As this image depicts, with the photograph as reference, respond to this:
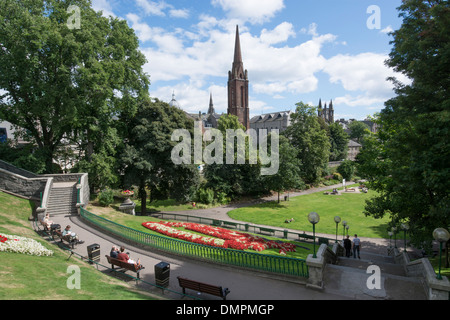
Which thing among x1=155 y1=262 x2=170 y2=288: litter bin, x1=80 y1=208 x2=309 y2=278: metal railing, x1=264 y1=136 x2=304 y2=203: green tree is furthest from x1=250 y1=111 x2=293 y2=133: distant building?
x1=155 y1=262 x2=170 y2=288: litter bin

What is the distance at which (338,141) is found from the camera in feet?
258

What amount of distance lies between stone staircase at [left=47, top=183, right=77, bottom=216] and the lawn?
18.2 meters

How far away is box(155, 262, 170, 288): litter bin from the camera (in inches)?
354

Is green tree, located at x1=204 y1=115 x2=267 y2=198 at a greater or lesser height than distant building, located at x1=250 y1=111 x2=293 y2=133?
lesser

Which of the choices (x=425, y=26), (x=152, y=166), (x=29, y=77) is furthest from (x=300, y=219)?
(x=29, y=77)

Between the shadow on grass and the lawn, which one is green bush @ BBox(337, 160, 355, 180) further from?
the shadow on grass

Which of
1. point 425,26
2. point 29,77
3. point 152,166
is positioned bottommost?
point 152,166

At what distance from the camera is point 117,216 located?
64.9ft

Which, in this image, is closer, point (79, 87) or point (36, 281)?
point (36, 281)

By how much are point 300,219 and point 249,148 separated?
14.2 m

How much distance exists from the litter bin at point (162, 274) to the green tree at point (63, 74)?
1708cm

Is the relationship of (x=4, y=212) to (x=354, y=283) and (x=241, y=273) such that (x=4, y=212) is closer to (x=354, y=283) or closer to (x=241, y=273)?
(x=241, y=273)
